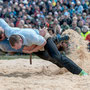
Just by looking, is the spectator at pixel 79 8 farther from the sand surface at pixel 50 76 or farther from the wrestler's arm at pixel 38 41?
the wrestler's arm at pixel 38 41

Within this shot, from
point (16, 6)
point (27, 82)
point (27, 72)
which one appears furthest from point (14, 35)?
point (16, 6)

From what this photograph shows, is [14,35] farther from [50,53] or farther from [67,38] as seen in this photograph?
[67,38]

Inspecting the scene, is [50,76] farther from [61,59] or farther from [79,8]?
[79,8]

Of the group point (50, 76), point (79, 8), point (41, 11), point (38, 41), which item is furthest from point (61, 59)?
point (79, 8)

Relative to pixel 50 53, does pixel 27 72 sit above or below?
below

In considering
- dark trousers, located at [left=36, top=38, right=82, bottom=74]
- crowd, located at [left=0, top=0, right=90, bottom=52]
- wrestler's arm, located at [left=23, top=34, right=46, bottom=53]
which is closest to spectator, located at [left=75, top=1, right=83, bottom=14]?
crowd, located at [left=0, top=0, right=90, bottom=52]

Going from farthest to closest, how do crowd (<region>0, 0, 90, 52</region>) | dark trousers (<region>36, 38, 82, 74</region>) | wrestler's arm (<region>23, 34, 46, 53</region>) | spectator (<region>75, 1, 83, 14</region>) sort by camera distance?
spectator (<region>75, 1, 83, 14</region>)
crowd (<region>0, 0, 90, 52</region>)
dark trousers (<region>36, 38, 82, 74</region>)
wrestler's arm (<region>23, 34, 46, 53</region>)

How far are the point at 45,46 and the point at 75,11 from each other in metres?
9.49

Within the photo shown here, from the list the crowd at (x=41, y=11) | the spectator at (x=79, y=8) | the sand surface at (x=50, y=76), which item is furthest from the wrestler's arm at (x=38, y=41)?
the spectator at (x=79, y=8)

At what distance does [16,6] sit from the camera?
15.1 metres

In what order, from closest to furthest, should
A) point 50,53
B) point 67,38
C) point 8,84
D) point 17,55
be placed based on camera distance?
point 8,84
point 50,53
point 67,38
point 17,55

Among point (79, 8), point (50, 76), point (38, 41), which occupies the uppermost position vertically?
point (38, 41)

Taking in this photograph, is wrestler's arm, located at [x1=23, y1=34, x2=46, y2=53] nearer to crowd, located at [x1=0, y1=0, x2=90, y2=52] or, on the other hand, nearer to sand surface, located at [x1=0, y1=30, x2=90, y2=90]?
sand surface, located at [x1=0, y1=30, x2=90, y2=90]

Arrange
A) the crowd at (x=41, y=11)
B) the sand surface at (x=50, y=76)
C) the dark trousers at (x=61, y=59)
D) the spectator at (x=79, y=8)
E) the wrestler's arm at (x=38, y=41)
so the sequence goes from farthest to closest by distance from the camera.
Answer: the spectator at (x=79, y=8), the crowd at (x=41, y=11), the dark trousers at (x=61, y=59), the wrestler's arm at (x=38, y=41), the sand surface at (x=50, y=76)
